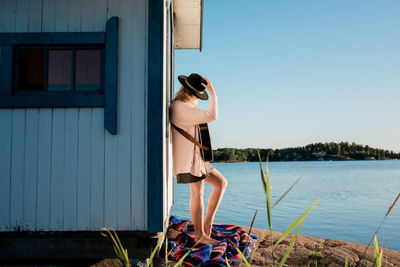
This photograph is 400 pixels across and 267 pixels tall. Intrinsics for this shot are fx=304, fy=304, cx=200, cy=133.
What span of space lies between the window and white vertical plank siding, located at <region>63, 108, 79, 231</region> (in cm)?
24

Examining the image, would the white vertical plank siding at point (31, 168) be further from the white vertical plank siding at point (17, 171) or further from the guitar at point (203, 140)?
the guitar at point (203, 140)

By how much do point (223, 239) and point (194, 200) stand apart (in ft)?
2.30

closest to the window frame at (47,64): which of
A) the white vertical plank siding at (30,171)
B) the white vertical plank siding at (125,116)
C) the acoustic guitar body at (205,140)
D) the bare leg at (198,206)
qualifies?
the white vertical plank siding at (125,116)

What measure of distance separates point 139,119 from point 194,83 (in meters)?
0.83

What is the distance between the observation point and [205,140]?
3.51 metres

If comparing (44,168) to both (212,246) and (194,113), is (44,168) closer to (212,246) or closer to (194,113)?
(194,113)

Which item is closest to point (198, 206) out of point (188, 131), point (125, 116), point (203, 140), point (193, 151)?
point (193, 151)

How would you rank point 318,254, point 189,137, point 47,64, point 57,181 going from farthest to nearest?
point 318,254 → point 189,137 → point 47,64 → point 57,181

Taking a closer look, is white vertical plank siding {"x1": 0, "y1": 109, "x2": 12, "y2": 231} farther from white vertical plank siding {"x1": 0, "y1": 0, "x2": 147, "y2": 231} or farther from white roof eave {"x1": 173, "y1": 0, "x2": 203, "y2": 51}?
white roof eave {"x1": 173, "y1": 0, "x2": 203, "y2": 51}

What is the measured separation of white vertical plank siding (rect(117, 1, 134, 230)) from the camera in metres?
2.98

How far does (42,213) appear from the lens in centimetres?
298

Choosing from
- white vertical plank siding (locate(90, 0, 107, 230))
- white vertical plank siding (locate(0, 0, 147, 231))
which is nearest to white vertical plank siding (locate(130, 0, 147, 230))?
white vertical plank siding (locate(0, 0, 147, 231))

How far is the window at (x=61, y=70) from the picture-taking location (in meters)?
3.01

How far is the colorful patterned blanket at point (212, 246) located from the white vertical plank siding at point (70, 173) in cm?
115
